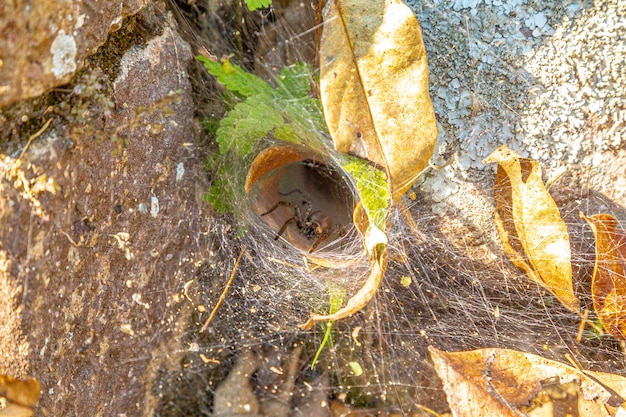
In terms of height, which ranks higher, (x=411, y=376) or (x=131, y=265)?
(x=131, y=265)

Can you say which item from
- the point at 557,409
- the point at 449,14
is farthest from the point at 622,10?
the point at 557,409

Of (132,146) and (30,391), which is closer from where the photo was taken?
(30,391)

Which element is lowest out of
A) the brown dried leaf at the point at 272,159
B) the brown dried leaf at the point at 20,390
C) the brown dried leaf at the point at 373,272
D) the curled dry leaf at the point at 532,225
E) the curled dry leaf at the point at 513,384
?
the curled dry leaf at the point at 513,384

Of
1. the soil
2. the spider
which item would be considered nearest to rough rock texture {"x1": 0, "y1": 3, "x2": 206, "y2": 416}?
the soil

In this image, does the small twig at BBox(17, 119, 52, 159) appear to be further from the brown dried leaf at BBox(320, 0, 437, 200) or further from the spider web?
the brown dried leaf at BBox(320, 0, 437, 200)

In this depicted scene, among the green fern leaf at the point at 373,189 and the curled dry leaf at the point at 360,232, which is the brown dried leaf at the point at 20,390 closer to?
the curled dry leaf at the point at 360,232

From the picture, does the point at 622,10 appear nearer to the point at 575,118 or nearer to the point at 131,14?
the point at 575,118

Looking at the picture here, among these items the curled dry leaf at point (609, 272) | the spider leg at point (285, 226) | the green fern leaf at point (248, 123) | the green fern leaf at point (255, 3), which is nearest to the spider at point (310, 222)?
the spider leg at point (285, 226)

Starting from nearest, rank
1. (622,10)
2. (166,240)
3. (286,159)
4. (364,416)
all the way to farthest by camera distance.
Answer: (622,10) → (166,240) → (286,159) → (364,416)
